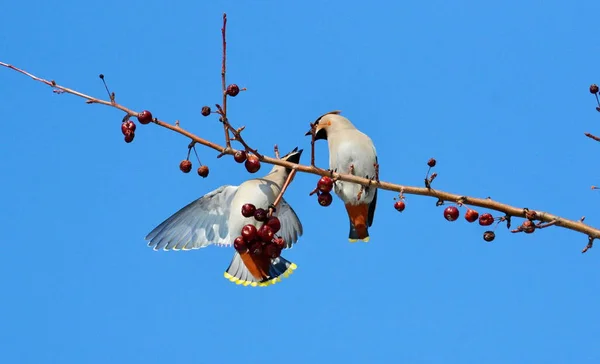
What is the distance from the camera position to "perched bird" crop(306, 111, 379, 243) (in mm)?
5293

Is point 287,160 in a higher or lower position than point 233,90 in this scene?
higher

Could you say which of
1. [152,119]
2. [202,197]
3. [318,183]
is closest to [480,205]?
[318,183]

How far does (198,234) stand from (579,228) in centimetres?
347

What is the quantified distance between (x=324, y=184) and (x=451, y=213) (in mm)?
506

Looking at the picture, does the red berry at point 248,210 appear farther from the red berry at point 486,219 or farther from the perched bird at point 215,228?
the perched bird at point 215,228

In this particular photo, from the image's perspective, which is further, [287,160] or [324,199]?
[287,160]

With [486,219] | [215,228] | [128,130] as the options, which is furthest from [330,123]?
→ [128,130]

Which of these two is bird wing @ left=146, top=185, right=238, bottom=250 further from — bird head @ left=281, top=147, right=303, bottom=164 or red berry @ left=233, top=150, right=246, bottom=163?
red berry @ left=233, top=150, right=246, bottom=163

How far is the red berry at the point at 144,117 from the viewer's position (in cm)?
316

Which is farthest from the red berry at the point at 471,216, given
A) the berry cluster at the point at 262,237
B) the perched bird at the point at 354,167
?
the perched bird at the point at 354,167

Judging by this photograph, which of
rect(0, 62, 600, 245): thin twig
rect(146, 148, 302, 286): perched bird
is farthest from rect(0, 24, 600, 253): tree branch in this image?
rect(146, 148, 302, 286): perched bird

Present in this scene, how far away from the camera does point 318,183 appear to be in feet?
11.7

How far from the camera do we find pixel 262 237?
3.45 meters

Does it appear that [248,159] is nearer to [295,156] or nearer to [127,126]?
[127,126]
